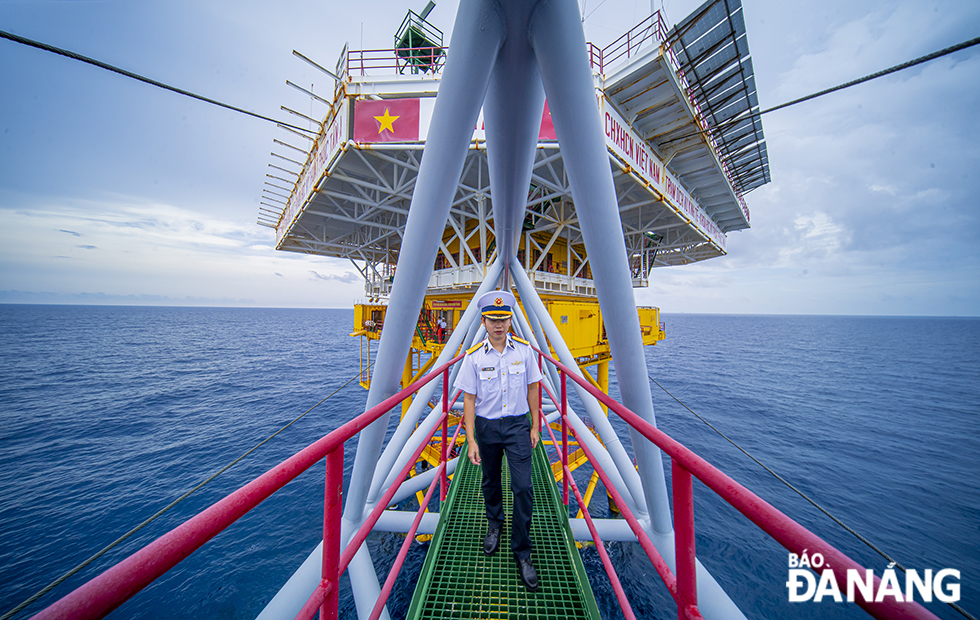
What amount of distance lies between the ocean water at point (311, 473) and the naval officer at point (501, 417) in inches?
253

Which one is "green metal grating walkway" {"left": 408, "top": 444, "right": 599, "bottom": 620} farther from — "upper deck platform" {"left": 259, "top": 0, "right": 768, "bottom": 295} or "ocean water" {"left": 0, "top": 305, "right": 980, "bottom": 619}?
"ocean water" {"left": 0, "top": 305, "right": 980, "bottom": 619}

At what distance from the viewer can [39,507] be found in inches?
417

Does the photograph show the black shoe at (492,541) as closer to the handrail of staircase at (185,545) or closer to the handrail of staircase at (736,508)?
the handrail of staircase at (185,545)

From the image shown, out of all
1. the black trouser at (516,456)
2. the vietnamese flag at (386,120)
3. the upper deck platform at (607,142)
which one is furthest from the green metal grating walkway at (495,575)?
the vietnamese flag at (386,120)

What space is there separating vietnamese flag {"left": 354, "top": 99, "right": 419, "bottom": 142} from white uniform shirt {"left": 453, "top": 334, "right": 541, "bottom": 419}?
6.45 metres

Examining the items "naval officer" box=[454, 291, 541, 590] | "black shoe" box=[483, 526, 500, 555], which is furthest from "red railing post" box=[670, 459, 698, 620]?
"black shoe" box=[483, 526, 500, 555]

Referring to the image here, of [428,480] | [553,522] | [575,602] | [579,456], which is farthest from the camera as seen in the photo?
[579,456]

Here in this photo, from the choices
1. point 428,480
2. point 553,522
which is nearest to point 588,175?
point 553,522

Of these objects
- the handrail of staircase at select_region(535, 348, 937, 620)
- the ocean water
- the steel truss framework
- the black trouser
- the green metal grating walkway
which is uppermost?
the steel truss framework

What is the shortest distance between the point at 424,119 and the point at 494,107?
5087 millimetres

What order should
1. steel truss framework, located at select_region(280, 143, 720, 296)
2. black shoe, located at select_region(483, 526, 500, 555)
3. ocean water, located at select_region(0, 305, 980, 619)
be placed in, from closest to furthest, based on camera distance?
black shoe, located at select_region(483, 526, 500, 555) < ocean water, located at select_region(0, 305, 980, 619) < steel truss framework, located at select_region(280, 143, 720, 296)

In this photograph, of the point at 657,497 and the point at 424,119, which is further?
the point at 424,119

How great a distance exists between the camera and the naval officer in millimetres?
3080

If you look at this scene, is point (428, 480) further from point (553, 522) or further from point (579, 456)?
point (579, 456)
